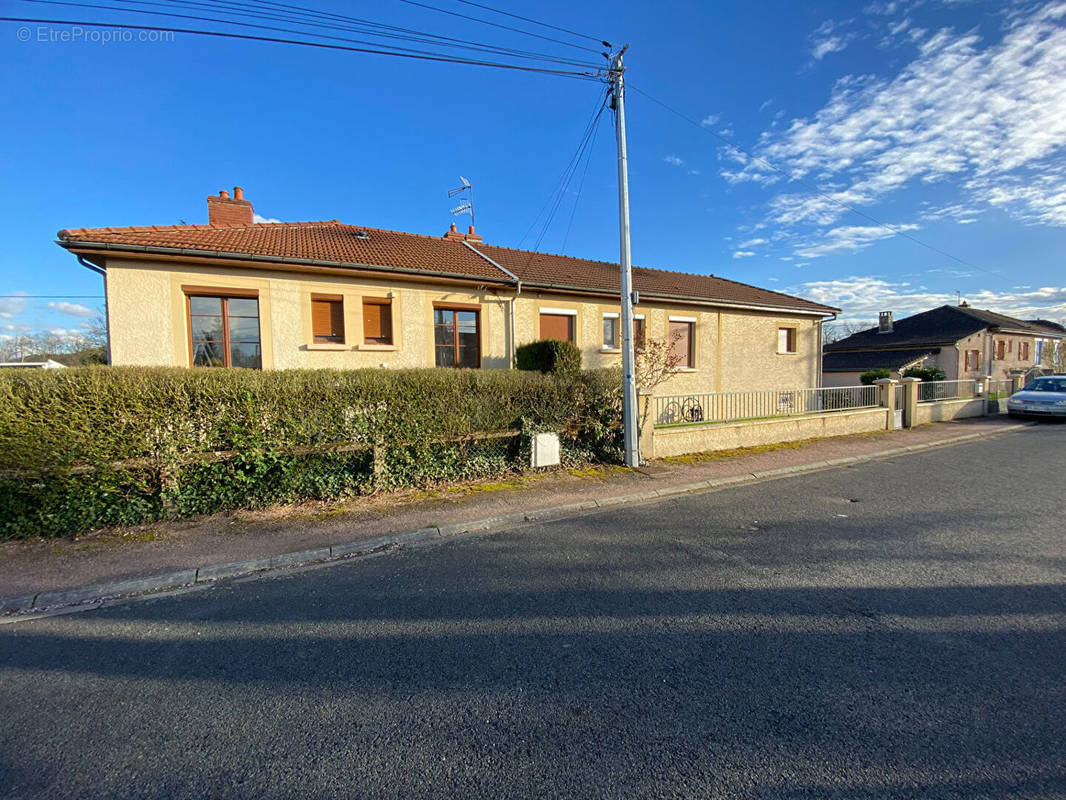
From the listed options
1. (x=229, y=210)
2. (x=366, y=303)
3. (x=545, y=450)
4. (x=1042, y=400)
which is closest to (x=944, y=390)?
(x=1042, y=400)

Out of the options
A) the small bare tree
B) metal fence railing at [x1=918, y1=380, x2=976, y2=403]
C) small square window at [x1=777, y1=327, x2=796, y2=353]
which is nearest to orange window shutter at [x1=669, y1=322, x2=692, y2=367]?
the small bare tree

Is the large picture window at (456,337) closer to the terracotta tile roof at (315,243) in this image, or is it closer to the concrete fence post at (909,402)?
the terracotta tile roof at (315,243)

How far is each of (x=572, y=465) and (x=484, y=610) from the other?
500 centimetres

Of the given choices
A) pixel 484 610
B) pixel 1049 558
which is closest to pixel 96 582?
pixel 484 610

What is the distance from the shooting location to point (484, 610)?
11.3ft

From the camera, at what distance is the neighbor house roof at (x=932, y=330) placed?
2719 cm

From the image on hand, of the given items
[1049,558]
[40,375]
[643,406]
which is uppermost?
[40,375]

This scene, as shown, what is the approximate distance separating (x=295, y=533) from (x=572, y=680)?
3756 mm

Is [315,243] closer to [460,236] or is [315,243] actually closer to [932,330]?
[460,236]

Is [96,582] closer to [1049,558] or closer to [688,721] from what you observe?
[688,721]

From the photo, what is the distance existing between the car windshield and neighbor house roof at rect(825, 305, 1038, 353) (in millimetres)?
10517

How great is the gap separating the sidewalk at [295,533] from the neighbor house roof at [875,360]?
24168 millimetres

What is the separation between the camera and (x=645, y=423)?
29.2ft

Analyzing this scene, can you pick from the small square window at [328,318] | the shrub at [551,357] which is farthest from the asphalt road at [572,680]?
the small square window at [328,318]
